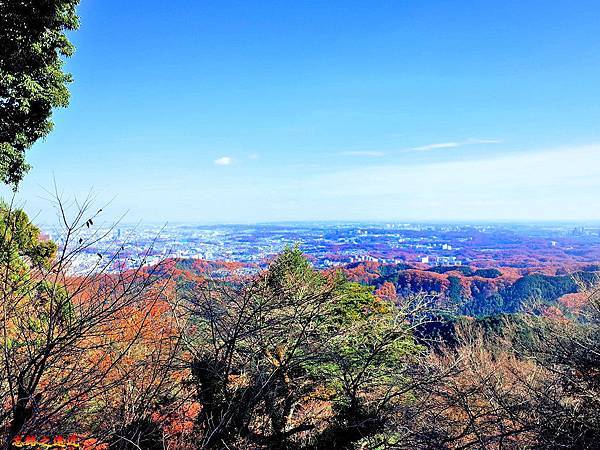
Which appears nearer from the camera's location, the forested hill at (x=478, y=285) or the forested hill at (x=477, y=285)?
the forested hill at (x=477, y=285)

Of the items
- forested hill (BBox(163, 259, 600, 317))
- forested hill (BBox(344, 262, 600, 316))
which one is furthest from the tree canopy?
forested hill (BBox(344, 262, 600, 316))

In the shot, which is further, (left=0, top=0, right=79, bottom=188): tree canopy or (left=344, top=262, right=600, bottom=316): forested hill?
(left=344, top=262, right=600, bottom=316): forested hill

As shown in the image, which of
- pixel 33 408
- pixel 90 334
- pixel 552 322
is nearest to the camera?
pixel 33 408

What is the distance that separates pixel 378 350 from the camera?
6.83 meters

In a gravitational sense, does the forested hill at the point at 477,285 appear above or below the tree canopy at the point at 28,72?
below

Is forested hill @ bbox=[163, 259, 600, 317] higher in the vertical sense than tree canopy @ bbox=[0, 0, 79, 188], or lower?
lower

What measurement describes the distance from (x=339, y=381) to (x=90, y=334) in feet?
19.4

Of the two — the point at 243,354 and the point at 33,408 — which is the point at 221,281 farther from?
the point at 33,408

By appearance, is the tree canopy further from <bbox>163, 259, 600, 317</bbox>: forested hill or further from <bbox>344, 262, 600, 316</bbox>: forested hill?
<bbox>344, 262, 600, 316</bbox>: forested hill

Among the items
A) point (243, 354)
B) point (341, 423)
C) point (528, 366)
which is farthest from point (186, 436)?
point (528, 366)

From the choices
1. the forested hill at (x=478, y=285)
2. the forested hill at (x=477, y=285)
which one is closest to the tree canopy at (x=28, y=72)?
the forested hill at (x=477, y=285)

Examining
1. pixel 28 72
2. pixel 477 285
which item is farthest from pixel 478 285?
pixel 28 72

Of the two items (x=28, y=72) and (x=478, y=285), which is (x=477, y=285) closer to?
(x=478, y=285)

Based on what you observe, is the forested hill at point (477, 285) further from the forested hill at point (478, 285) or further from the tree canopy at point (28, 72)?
the tree canopy at point (28, 72)
